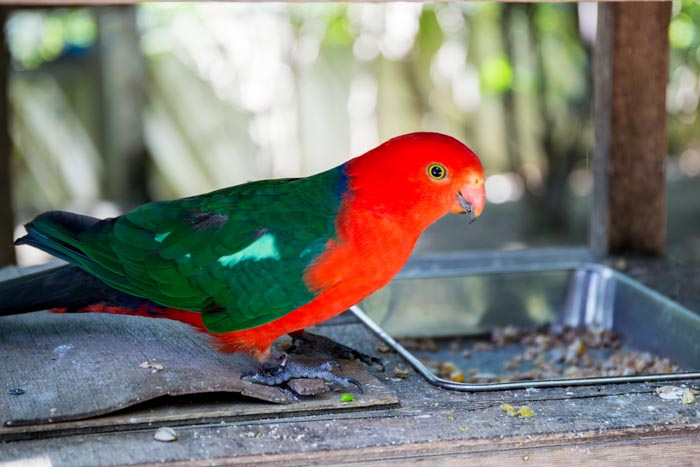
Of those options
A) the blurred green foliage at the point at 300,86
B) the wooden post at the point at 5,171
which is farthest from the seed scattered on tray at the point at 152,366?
the blurred green foliage at the point at 300,86

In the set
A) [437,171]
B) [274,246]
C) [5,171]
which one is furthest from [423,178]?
[5,171]

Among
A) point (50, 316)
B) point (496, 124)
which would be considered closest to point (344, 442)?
point (50, 316)

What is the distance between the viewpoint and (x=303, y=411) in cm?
195

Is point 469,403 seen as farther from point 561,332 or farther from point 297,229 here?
point 561,332

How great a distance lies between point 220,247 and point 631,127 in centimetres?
169

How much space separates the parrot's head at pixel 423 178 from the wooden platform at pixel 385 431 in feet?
1.30

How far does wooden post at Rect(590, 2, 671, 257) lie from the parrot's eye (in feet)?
4.46

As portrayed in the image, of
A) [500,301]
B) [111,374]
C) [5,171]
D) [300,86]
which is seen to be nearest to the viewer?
[111,374]

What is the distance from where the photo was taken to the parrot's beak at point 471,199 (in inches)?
A: 79.3

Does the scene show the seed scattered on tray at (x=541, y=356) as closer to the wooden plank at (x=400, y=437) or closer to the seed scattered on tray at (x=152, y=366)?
the wooden plank at (x=400, y=437)

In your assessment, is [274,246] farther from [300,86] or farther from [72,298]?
[300,86]

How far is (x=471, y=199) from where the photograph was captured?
2020 mm

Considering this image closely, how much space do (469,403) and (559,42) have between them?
200 inches

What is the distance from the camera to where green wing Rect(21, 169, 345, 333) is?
78.1 inches
